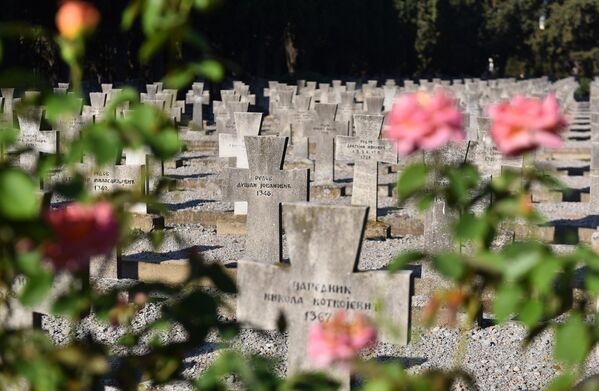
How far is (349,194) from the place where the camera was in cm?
1416

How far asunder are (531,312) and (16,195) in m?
1.08

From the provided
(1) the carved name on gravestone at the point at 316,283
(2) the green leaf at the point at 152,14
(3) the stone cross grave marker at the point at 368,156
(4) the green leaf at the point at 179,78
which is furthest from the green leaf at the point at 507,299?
(3) the stone cross grave marker at the point at 368,156

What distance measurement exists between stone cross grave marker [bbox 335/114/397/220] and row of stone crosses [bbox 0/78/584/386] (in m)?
0.01

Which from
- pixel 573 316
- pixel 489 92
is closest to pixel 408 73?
pixel 489 92

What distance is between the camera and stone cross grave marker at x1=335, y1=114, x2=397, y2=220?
11.9 metres

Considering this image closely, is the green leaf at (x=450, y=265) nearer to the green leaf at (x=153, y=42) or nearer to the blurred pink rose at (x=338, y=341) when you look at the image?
the blurred pink rose at (x=338, y=341)

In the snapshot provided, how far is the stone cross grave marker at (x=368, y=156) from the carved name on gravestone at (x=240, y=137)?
1068 millimetres

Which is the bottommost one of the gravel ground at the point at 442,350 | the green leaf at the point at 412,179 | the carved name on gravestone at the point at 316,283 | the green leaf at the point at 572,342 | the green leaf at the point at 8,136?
the gravel ground at the point at 442,350

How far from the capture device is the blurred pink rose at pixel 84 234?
1.97m

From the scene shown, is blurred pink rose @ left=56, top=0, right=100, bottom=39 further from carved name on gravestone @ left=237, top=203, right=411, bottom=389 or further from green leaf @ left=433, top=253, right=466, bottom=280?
carved name on gravestone @ left=237, top=203, right=411, bottom=389

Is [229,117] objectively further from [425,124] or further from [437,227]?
[425,124]

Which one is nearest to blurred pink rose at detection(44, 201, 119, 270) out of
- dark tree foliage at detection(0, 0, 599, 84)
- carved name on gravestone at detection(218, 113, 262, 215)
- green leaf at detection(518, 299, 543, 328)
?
green leaf at detection(518, 299, 543, 328)

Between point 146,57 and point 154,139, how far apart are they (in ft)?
0.63

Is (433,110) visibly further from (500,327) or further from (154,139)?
(500,327)
